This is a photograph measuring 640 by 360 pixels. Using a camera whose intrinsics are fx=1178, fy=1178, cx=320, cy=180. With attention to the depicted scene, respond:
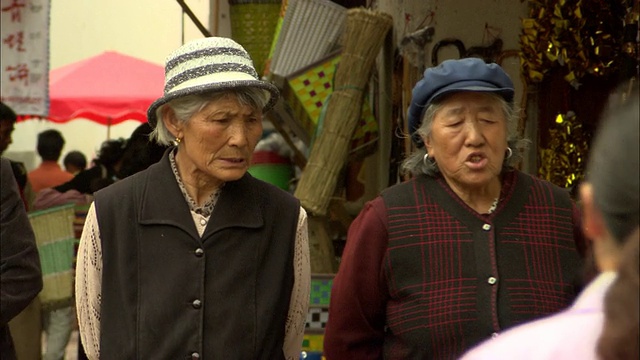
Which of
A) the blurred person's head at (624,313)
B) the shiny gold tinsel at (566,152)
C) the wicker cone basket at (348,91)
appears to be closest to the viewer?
the blurred person's head at (624,313)

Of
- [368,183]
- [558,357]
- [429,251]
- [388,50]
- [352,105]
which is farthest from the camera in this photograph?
[368,183]

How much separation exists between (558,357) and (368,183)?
18.8 feet

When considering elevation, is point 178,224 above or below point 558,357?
above

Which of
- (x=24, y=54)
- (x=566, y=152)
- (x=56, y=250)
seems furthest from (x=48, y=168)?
(x=566, y=152)

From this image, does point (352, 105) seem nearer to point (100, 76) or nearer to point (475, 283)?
point (475, 283)

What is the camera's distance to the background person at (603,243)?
5.41 ft

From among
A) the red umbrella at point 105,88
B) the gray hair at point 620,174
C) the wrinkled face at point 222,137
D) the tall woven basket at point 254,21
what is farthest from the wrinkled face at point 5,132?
the red umbrella at point 105,88

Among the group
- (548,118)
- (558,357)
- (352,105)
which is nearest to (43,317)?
(352,105)

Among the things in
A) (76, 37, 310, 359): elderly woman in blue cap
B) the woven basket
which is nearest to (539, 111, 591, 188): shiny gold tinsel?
(76, 37, 310, 359): elderly woman in blue cap

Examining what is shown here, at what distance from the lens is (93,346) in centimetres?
363

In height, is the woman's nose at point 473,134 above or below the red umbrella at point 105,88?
below

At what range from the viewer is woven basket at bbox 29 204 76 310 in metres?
7.51

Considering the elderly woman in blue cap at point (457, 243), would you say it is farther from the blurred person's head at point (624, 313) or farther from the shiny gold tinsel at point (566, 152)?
the blurred person's head at point (624, 313)

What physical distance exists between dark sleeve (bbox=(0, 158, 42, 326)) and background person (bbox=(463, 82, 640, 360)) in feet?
9.72
